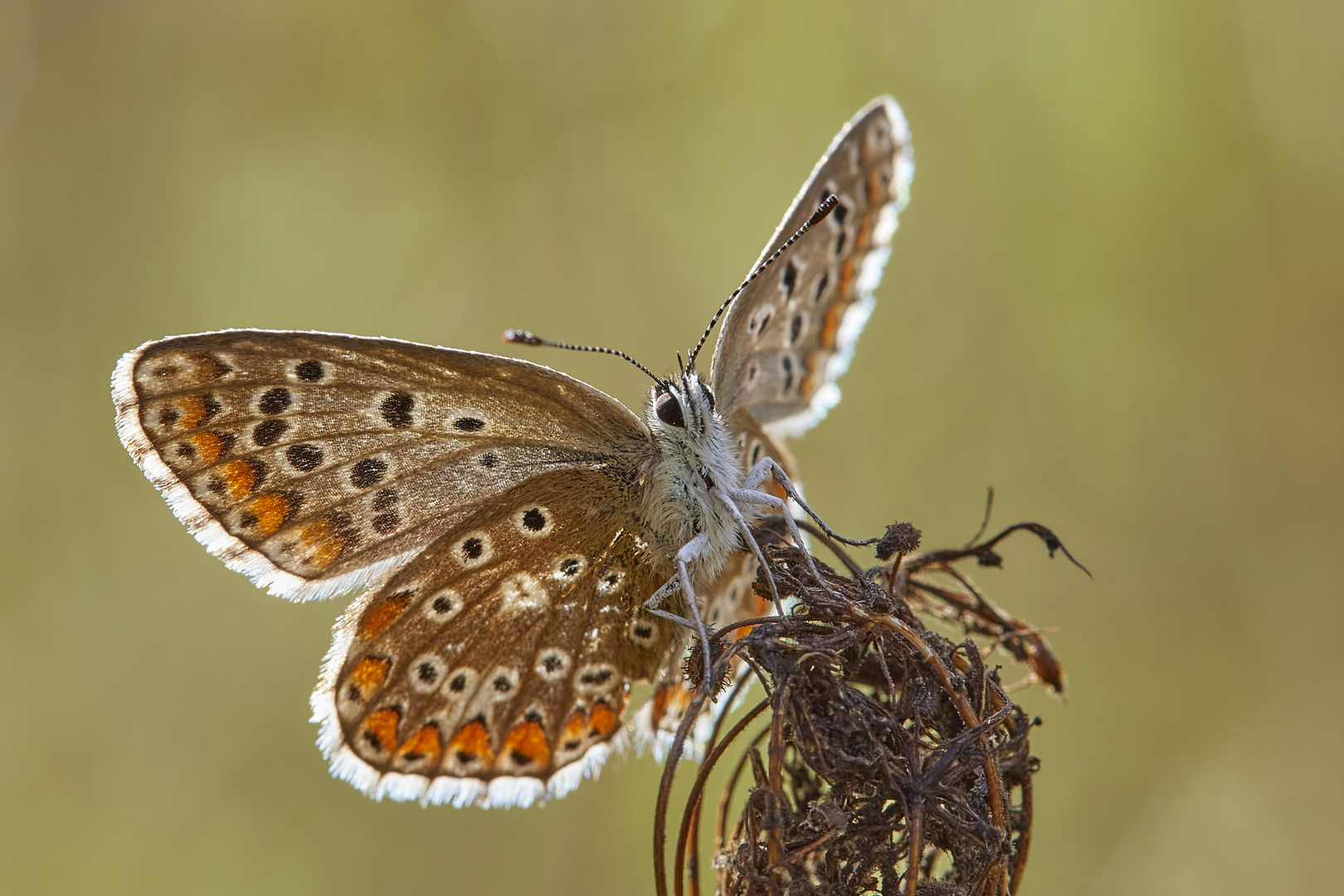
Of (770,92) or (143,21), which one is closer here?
(143,21)

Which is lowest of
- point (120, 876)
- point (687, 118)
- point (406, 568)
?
point (120, 876)

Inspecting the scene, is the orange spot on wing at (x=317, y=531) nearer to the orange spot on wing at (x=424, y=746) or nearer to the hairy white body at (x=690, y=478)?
the orange spot on wing at (x=424, y=746)

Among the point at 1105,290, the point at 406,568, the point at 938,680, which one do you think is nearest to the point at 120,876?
the point at 406,568

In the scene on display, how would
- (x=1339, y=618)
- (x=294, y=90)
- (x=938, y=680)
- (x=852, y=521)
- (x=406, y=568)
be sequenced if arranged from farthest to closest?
(x=294, y=90), (x=852, y=521), (x=1339, y=618), (x=406, y=568), (x=938, y=680)

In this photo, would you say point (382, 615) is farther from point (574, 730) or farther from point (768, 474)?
point (768, 474)

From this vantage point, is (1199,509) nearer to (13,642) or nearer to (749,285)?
(749,285)

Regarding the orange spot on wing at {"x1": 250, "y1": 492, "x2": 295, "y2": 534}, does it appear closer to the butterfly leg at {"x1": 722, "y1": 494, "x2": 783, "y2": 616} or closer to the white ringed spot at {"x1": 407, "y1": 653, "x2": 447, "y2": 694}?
the white ringed spot at {"x1": 407, "y1": 653, "x2": 447, "y2": 694}
